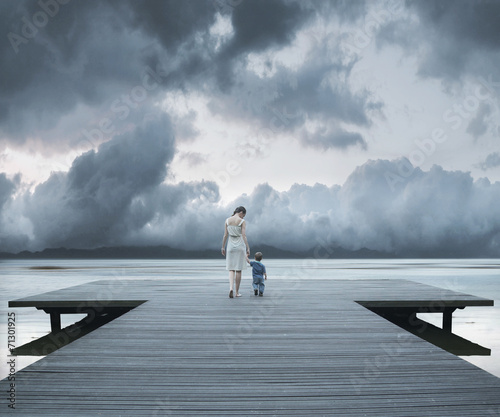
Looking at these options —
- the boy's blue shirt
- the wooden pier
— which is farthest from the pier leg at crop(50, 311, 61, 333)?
the boy's blue shirt

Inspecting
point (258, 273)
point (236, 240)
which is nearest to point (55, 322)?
point (258, 273)

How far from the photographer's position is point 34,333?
1493 cm

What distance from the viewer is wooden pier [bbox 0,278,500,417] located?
3.31 meters

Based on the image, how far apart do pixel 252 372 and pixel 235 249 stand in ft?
14.8

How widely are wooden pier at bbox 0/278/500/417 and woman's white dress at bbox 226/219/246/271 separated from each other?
1.40m

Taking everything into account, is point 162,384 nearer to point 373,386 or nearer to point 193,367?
point 193,367

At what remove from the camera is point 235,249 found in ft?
28.3

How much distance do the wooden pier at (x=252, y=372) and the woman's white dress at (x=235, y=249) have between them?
4.60 ft

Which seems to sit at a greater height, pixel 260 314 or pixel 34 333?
pixel 260 314

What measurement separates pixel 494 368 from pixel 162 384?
10198mm

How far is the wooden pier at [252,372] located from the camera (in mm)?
3311

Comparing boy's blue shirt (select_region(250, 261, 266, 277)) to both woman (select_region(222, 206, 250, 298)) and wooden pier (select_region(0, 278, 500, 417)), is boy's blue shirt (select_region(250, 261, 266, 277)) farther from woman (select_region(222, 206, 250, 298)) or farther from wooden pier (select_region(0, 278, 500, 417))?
wooden pier (select_region(0, 278, 500, 417))

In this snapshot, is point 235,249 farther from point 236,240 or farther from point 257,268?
point 257,268

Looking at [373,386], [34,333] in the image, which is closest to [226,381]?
[373,386]
